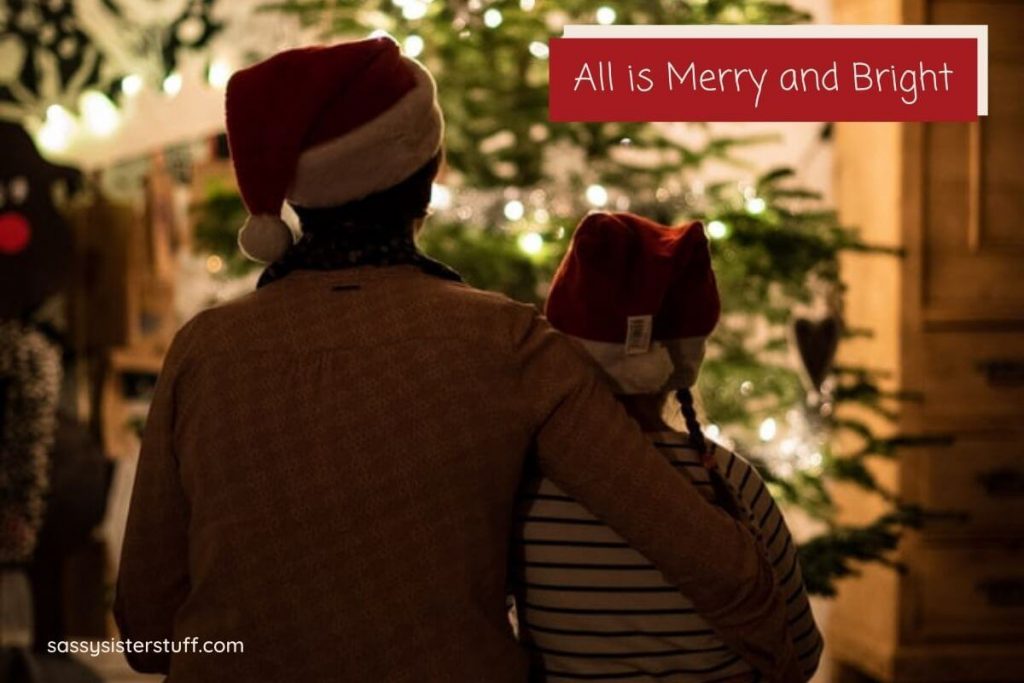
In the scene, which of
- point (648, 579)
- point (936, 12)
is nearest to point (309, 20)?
point (936, 12)

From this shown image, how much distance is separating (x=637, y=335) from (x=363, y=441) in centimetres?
28

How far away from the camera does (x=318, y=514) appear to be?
1.18 metres

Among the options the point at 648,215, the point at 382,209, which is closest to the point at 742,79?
the point at 648,215

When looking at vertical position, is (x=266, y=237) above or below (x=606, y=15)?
above

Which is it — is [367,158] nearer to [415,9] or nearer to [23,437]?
[415,9]

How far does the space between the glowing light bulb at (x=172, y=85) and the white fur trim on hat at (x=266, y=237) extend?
2.18 m

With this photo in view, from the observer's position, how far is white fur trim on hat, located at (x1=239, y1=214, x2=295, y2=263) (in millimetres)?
1245

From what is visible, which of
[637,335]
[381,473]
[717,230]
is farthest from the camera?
[717,230]

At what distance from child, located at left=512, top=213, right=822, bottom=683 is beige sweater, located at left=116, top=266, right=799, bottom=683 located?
6 centimetres

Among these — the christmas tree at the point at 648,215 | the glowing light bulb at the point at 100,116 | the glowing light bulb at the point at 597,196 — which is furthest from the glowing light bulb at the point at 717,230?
the glowing light bulb at the point at 100,116

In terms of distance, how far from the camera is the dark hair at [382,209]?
4.08ft

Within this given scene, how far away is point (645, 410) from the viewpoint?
135cm

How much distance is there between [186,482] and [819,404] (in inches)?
63.0

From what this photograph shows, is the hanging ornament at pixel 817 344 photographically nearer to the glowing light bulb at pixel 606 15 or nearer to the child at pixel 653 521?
the glowing light bulb at pixel 606 15
